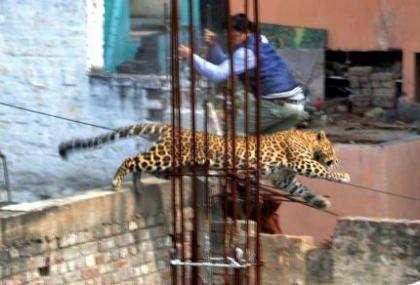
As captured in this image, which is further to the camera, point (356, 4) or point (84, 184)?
point (356, 4)

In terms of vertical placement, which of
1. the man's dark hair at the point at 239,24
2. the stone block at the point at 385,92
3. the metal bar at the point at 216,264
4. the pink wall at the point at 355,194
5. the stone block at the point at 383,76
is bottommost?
the pink wall at the point at 355,194

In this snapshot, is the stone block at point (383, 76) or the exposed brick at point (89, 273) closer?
the exposed brick at point (89, 273)

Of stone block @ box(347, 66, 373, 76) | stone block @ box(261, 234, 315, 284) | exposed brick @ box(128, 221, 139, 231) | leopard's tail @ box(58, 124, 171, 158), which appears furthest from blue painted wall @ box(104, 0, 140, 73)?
stone block @ box(347, 66, 373, 76)

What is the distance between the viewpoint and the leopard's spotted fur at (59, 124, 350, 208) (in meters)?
10.3

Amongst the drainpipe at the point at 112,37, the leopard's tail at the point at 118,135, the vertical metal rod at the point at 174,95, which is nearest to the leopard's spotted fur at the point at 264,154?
the leopard's tail at the point at 118,135

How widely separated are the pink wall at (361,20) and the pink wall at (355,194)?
1.97m

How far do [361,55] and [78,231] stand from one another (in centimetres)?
687

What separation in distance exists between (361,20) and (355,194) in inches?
111

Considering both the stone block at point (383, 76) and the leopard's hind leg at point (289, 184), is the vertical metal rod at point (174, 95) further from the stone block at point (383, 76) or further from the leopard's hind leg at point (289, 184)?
the stone block at point (383, 76)

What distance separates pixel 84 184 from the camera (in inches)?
480

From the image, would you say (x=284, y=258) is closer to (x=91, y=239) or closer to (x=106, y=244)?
(x=106, y=244)

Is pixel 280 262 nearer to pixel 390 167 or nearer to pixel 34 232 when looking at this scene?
pixel 34 232

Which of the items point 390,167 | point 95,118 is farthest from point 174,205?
point 390,167

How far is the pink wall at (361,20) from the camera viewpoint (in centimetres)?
1505
